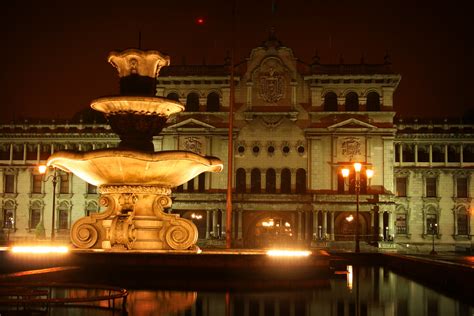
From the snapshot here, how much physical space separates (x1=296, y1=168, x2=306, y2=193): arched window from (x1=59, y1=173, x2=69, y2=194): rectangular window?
20070mm

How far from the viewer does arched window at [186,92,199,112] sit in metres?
59.3

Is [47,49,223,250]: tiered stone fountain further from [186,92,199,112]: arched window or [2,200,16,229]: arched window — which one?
[2,200,16,229]: arched window

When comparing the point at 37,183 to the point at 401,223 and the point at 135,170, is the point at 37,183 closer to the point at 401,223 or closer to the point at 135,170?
the point at 401,223

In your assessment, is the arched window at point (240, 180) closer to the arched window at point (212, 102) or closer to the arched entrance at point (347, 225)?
the arched window at point (212, 102)

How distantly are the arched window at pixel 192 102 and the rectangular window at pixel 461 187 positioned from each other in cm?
2212

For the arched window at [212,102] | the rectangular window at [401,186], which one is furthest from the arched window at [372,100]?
the arched window at [212,102]

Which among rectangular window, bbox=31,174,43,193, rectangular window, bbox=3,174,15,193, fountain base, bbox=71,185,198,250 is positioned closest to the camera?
fountain base, bbox=71,185,198,250

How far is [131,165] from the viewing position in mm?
17359

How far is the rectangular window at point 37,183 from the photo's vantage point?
2464 inches

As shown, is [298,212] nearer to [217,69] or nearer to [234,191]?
[234,191]

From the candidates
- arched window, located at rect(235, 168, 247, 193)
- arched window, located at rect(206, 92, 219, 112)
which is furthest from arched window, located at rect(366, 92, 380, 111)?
arched window, located at rect(206, 92, 219, 112)

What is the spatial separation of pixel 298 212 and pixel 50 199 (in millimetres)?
21540

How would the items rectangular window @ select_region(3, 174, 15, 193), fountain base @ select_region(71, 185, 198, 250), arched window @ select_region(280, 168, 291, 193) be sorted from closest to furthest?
fountain base @ select_region(71, 185, 198, 250)
arched window @ select_region(280, 168, 291, 193)
rectangular window @ select_region(3, 174, 15, 193)

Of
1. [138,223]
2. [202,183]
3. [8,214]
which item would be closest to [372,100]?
[202,183]
